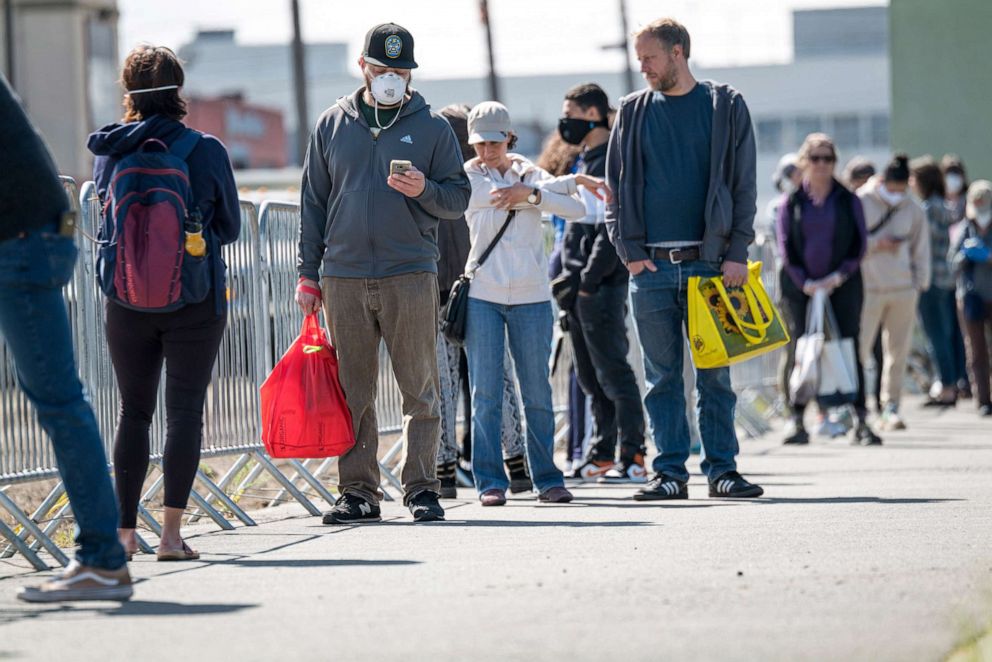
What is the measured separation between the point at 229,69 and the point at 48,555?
119m

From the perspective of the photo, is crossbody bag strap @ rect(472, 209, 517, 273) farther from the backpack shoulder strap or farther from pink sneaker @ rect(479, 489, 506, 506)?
the backpack shoulder strap

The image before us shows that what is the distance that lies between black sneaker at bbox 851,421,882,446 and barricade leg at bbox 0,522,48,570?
25.6 feet

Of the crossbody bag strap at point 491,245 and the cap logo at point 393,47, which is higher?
the cap logo at point 393,47

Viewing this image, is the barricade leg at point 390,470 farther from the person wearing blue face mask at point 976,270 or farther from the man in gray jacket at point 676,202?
the person wearing blue face mask at point 976,270

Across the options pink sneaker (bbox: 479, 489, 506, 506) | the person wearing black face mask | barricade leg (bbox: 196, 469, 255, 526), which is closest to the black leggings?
barricade leg (bbox: 196, 469, 255, 526)

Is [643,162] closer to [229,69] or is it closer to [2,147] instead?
[2,147]

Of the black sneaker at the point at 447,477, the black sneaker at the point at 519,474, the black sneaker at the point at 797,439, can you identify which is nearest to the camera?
the black sneaker at the point at 447,477

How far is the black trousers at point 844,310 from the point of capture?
13938 millimetres

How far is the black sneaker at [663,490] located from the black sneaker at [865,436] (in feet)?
15.0

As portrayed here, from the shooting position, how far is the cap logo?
8.76m

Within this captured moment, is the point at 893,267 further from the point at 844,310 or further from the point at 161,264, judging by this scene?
the point at 161,264

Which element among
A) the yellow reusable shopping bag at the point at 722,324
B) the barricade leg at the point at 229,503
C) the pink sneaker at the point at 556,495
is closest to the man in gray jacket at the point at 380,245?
the barricade leg at the point at 229,503

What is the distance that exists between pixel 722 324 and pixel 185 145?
3.10 metres

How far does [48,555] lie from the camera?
822cm
